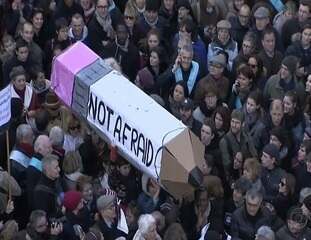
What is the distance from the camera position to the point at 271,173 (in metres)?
16.5

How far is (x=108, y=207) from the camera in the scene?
621 inches

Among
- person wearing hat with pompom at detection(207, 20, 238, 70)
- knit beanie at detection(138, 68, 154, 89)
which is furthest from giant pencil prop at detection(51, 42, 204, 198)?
person wearing hat with pompom at detection(207, 20, 238, 70)

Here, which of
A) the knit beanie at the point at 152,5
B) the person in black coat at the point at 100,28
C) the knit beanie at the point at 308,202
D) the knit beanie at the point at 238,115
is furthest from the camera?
the knit beanie at the point at 152,5

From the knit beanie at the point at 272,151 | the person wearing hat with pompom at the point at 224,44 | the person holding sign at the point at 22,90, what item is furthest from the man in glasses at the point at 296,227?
the person holding sign at the point at 22,90

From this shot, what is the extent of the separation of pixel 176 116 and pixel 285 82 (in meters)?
1.27

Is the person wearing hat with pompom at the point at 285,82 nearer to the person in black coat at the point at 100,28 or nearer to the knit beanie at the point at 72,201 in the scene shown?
the person in black coat at the point at 100,28

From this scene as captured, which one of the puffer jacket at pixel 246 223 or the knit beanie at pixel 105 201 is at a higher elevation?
the knit beanie at pixel 105 201

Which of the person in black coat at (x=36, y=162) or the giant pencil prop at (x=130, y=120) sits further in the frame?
the person in black coat at (x=36, y=162)

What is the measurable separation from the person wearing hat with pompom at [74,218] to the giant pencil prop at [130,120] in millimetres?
641

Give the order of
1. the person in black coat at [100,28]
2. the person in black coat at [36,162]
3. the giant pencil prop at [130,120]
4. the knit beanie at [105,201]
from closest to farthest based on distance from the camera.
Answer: the giant pencil prop at [130,120], the knit beanie at [105,201], the person in black coat at [36,162], the person in black coat at [100,28]

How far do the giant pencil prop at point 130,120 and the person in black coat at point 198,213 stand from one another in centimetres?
39

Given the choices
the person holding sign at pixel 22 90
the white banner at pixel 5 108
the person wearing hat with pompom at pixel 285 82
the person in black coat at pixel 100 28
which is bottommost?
the person in black coat at pixel 100 28

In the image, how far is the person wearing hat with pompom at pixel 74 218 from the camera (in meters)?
16.0

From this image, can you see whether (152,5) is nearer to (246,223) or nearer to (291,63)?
(291,63)
